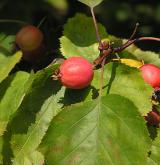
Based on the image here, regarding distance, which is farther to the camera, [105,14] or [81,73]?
[105,14]

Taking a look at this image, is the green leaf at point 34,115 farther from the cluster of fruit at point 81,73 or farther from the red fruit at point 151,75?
the red fruit at point 151,75

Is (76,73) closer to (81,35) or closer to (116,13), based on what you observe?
(81,35)

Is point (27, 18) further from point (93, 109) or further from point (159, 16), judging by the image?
point (159, 16)

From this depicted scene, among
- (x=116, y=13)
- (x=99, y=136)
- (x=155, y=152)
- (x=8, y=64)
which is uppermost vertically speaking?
(x=8, y=64)

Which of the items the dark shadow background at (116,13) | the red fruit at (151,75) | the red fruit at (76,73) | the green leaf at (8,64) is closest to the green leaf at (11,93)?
the green leaf at (8,64)

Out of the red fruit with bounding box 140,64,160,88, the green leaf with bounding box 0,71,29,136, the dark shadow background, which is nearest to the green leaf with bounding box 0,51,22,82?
the green leaf with bounding box 0,71,29,136

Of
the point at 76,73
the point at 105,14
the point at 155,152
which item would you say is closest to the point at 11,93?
the point at 76,73
